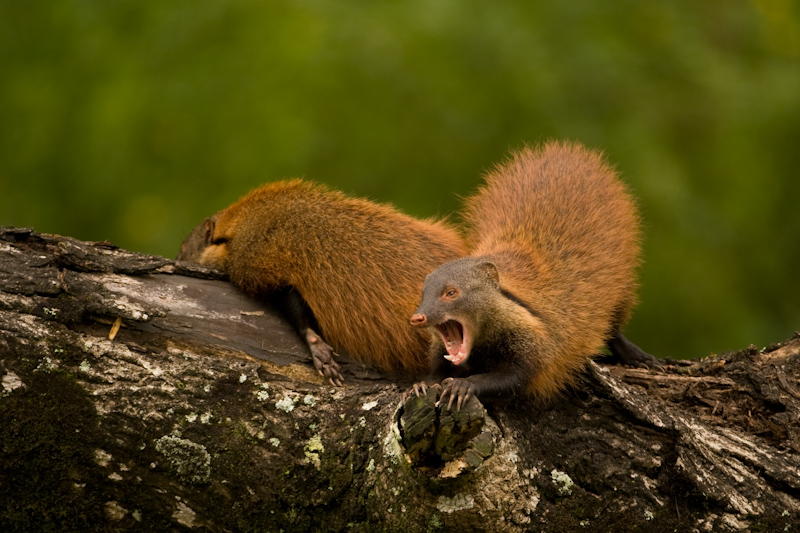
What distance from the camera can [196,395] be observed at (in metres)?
5.17

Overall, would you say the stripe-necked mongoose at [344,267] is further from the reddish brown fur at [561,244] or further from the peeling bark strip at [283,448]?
the peeling bark strip at [283,448]

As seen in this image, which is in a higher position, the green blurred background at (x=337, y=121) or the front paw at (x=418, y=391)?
the green blurred background at (x=337, y=121)

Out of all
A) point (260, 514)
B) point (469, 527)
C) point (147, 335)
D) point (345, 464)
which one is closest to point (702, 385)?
point (469, 527)

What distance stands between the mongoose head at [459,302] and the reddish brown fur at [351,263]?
2.24ft

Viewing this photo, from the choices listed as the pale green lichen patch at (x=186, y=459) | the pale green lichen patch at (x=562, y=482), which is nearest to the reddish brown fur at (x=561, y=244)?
the pale green lichen patch at (x=562, y=482)

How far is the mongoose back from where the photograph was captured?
223 inches

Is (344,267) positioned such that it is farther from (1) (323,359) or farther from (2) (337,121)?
(2) (337,121)

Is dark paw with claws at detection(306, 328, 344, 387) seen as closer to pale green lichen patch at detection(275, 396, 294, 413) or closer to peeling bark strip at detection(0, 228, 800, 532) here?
peeling bark strip at detection(0, 228, 800, 532)

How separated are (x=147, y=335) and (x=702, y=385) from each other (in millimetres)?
3964

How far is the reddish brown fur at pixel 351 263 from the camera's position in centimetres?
653

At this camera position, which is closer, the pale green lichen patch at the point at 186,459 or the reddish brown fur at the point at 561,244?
the pale green lichen patch at the point at 186,459

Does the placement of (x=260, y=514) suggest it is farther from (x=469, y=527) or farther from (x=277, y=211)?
(x=277, y=211)

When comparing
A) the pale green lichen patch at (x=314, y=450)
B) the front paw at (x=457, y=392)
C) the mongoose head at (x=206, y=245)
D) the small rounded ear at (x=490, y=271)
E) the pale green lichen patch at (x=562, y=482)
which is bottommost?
the pale green lichen patch at (x=314, y=450)

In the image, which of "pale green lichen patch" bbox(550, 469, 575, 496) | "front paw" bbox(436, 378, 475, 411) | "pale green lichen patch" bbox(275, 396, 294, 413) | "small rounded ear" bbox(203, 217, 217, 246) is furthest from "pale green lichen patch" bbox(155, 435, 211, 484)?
"small rounded ear" bbox(203, 217, 217, 246)
